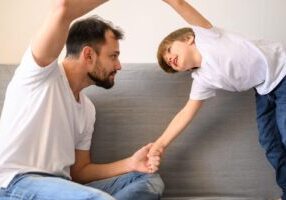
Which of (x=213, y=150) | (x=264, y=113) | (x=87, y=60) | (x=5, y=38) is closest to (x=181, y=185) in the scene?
(x=213, y=150)

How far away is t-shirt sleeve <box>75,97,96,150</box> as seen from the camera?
5.17ft

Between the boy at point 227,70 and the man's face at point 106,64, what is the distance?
0.18 m

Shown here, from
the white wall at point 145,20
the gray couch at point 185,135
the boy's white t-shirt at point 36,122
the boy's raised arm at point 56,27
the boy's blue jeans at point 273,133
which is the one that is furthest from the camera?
the white wall at point 145,20

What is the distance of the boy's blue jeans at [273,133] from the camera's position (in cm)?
154

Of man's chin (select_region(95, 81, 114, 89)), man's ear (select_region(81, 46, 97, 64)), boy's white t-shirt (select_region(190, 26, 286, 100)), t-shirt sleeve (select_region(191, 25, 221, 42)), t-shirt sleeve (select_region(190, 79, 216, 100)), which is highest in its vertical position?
t-shirt sleeve (select_region(191, 25, 221, 42))

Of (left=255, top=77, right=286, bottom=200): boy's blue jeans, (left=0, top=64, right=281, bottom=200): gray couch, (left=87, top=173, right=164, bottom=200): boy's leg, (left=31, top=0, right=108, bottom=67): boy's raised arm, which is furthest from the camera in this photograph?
(left=0, top=64, right=281, bottom=200): gray couch

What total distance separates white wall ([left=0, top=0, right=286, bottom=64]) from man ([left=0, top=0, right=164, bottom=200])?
0.88 feet

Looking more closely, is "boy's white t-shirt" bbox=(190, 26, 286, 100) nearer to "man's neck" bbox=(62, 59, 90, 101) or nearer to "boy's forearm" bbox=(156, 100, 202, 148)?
"boy's forearm" bbox=(156, 100, 202, 148)

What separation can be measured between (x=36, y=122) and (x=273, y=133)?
883 millimetres

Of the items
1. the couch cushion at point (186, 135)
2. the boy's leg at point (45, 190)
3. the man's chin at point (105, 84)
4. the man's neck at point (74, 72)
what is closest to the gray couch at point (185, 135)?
the couch cushion at point (186, 135)

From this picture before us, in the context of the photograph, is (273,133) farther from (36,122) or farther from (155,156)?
(36,122)

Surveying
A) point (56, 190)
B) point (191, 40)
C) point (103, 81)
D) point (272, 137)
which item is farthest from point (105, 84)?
point (272, 137)

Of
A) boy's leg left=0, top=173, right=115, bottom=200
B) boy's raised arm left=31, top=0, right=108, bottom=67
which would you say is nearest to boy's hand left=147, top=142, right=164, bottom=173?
boy's leg left=0, top=173, right=115, bottom=200

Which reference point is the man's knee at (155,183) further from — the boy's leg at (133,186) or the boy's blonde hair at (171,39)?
the boy's blonde hair at (171,39)
